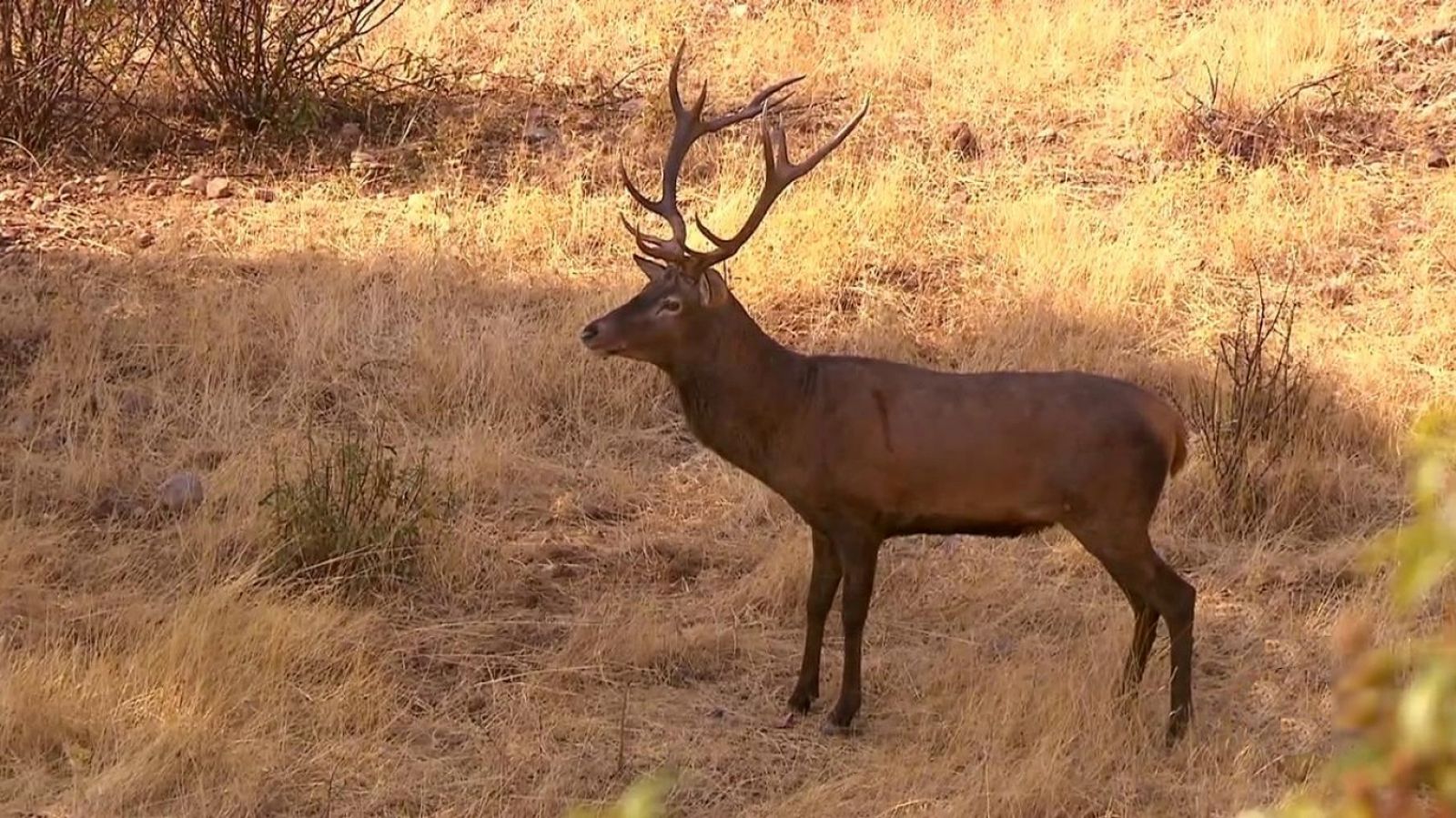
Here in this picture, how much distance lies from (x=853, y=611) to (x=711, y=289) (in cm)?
112

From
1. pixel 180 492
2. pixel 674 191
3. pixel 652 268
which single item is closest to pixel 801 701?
pixel 652 268

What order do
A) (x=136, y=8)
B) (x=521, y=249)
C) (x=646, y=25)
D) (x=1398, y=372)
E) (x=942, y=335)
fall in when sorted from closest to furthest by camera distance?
1. (x=1398, y=372)
2. (x=942, y=335)
3. (x=521, y=249)
4. (x=136, y=8)
5. (x=646, y=25)

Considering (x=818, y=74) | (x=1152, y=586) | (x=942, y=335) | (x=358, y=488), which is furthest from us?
(x=818, y=74)

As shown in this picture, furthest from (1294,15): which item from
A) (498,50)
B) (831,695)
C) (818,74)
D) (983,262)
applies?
(831,695)

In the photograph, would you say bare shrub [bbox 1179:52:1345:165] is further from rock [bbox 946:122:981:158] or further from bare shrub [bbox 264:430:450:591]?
bare shrub [bbox 264:430:450:591]

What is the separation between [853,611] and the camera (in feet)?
19.9

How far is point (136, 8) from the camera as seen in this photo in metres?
11.2

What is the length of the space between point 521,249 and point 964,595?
156 inches

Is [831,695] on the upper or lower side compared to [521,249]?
lower

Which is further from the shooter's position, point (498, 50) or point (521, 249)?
point (498, 50)

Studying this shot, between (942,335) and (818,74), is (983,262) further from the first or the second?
(818,74)

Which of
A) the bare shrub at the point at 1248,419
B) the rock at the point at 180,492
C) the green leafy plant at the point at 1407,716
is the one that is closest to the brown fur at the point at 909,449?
the bare shrub at the point at 1248,419

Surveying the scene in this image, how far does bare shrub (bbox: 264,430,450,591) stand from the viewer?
22.8 feet

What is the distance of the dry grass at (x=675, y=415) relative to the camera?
5.80 m
